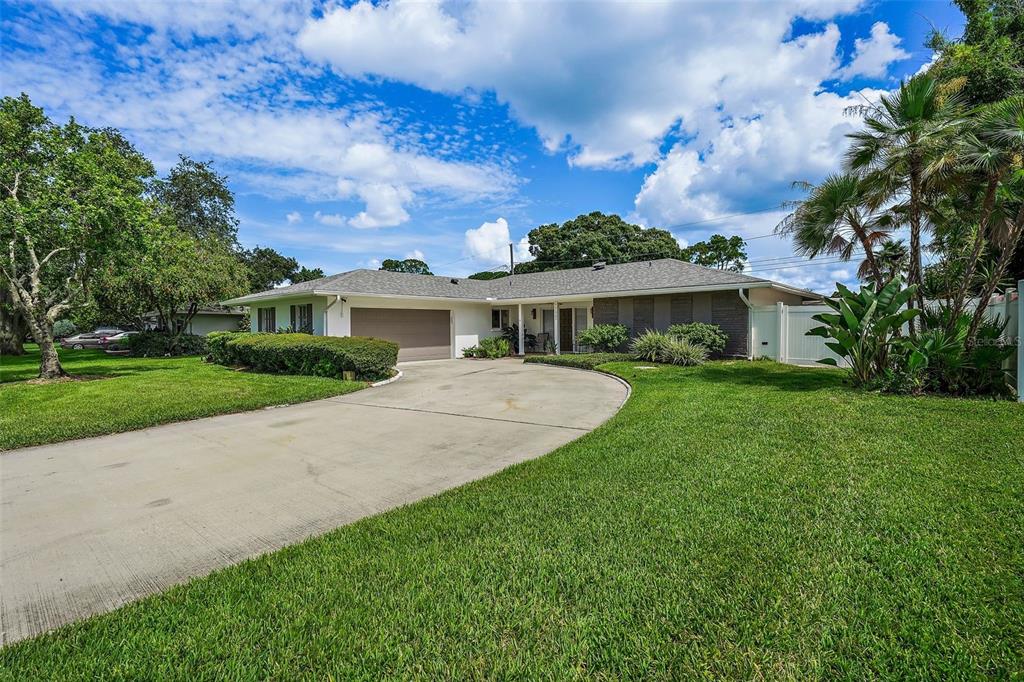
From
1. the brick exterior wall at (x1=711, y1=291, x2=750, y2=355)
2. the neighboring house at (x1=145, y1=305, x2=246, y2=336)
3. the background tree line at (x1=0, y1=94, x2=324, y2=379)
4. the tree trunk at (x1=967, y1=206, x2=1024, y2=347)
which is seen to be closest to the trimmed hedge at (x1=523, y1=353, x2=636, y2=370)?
the brick exterior wall at (x1=711, y1=291, x2=750, y2=355)

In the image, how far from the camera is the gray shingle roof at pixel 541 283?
1639 cm

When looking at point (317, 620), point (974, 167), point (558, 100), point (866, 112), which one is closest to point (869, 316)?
point (974, 167)

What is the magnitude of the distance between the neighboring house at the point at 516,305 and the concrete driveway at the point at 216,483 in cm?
829

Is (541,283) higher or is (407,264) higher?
(407,264)

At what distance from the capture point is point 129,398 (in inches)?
375

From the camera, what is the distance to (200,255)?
2195 centimetres

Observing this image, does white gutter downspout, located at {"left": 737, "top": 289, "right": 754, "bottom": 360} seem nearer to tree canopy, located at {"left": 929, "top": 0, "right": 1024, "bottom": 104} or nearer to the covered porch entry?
the covered porch entry

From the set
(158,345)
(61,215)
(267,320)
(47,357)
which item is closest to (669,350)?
(61,215)

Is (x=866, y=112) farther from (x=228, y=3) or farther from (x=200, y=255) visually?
(x=200, y=255)

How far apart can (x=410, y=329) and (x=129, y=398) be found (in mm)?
10532

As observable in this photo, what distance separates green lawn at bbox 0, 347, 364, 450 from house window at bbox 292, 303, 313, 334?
11.8ft

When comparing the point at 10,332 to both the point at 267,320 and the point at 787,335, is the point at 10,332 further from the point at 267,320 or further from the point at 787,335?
the point at 787,335

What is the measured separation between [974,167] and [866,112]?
2.25 metres

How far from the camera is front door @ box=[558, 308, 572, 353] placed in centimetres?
2112
